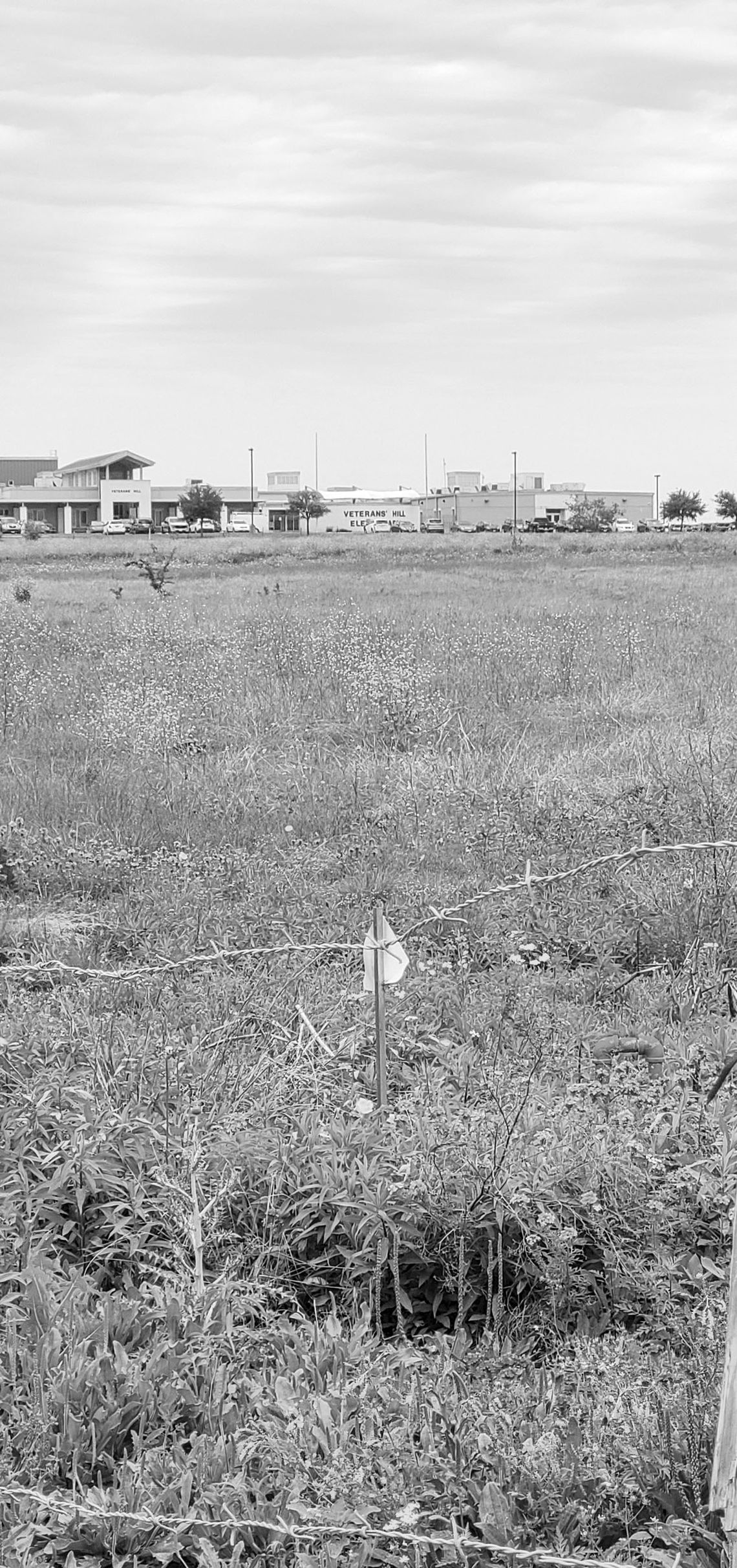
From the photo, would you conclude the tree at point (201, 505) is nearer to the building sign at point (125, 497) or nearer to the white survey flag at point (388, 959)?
the building sign at point (125, 497)

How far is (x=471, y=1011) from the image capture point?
16.1 ft

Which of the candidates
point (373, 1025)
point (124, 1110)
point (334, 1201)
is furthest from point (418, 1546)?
→ point (373, 1025)

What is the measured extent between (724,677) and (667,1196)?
31.2 ft

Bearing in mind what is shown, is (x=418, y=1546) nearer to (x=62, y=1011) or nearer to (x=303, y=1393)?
(x=303, y=1393)

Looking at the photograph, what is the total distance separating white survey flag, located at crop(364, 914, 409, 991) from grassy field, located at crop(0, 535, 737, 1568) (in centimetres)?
38

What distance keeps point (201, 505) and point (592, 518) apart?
29.9 m

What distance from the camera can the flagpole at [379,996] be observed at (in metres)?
3.51

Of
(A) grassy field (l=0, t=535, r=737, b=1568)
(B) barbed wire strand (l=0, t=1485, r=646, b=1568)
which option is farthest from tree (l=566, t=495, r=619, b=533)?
(B) barbed wire strand (l=0, t=1485, r=646, b=1568)

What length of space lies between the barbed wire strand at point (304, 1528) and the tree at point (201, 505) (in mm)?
95272

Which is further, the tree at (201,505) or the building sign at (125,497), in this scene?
the building sign at (125,497)

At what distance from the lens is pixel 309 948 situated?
13.6 ft

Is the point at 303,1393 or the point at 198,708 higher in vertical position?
the point at 198,708

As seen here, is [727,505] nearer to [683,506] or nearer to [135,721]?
[683,506]

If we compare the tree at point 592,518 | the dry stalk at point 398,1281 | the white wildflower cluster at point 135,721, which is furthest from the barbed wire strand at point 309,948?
the tree at point 592,518
